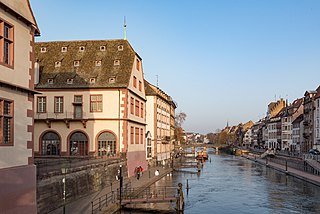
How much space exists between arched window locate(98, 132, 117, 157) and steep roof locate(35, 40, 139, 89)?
4.96 meters

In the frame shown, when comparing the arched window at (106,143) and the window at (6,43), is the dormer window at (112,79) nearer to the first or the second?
the arched window at (106,143)

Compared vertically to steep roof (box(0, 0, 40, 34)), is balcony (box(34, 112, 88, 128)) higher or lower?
lower

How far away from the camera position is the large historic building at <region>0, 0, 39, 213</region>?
51.9 feet

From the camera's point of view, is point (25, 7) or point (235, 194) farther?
point (235, 194)

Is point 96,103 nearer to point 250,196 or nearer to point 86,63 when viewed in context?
point 86,63

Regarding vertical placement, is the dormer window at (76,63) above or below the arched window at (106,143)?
above

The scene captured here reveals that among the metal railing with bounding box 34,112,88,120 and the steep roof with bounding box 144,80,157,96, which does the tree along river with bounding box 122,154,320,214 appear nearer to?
the metal railing with bounding box 34,112,88,120

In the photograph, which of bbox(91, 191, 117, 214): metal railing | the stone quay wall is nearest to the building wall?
the stone quay wall

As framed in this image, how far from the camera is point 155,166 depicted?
61031 mm

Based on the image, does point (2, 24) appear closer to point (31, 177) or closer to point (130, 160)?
point (31, 177)

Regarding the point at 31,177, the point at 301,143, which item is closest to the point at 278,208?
the point at 31,177

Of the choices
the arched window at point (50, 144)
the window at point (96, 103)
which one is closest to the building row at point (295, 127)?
the window at point (96, 103)

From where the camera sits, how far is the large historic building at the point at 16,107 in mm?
15805

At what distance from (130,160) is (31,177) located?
82.3 feet
